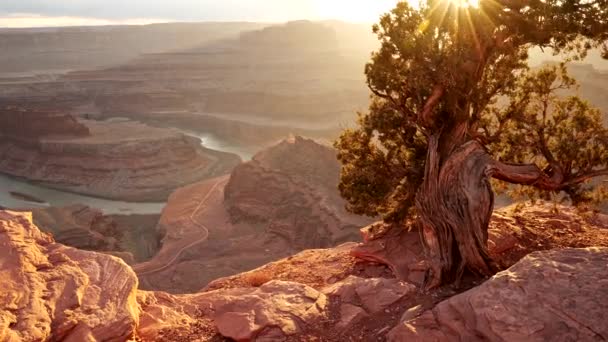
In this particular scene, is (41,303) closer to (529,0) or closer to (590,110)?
(529,0)

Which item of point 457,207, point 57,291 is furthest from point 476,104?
point 57,291

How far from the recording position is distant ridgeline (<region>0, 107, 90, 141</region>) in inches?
2281

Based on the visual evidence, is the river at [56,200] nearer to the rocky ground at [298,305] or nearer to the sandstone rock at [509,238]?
the sandstone rock at [509,238]

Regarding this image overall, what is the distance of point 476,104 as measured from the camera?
11.3 metres

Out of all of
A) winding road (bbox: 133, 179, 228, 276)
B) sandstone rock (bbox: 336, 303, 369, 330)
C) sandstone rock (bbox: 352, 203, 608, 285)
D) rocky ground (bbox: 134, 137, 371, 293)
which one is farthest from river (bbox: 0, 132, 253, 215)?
sandstone rock (bbox: 336, 303, 369, 330)

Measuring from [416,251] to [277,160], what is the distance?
1158 inches

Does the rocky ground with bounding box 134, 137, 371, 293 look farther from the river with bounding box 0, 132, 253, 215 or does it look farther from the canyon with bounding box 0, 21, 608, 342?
the river with bounding box 0, 132, 253, 215

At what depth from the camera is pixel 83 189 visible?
5241 cm

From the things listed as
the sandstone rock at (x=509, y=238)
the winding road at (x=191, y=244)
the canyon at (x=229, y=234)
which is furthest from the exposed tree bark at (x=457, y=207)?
the winding road at (x=191, y=244)

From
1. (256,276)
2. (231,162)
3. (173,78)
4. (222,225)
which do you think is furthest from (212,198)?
(173,78)

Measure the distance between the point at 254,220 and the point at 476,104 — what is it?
28.6m

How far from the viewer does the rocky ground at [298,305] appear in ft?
21.2

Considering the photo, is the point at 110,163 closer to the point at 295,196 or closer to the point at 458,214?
the point at 295,196

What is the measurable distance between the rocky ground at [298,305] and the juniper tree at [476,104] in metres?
1.52
